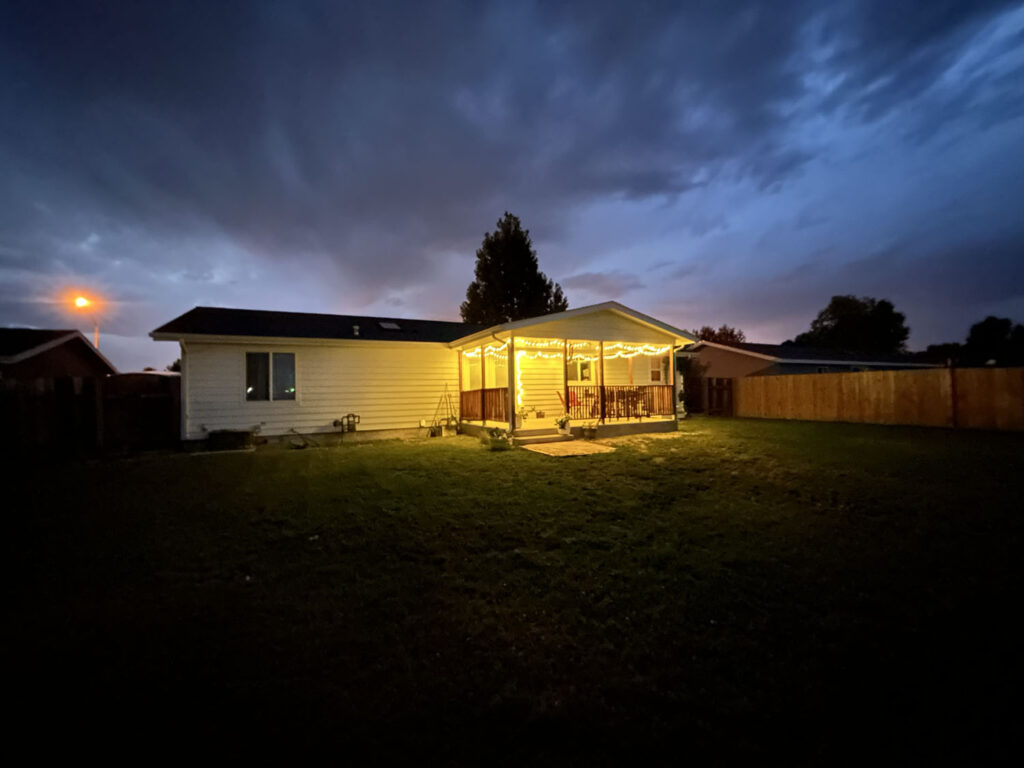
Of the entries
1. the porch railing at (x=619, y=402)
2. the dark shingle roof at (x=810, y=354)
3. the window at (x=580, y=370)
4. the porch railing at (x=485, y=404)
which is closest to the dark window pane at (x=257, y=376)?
the porch railing at (x=485, y=404)

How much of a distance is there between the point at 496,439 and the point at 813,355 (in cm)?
2256

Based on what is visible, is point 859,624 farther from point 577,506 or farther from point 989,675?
A: point 577,506

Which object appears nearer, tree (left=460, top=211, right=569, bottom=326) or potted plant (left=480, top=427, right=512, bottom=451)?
potted plant (left=480, top=427, right=512, bottom=451)

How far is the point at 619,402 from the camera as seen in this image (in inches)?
509

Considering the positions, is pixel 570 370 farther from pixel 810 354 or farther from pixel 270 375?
pixel 810 354

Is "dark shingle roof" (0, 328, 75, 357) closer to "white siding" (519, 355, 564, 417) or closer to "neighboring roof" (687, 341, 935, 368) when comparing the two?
"white siding" (519, 355, 564, 417)

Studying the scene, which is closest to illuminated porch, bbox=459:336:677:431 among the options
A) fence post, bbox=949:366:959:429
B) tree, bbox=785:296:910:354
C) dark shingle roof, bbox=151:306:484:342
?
dark shingle roof, bbox=151:306:484:342

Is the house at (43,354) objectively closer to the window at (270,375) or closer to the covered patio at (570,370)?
the window at (270,375)

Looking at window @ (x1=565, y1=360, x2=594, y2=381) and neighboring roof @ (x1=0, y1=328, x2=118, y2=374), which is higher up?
neighboring roof @ (x1=0, y1=328, x2=118, y2=374)

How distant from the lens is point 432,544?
4.50 meters

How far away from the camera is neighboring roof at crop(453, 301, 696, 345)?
11.1m

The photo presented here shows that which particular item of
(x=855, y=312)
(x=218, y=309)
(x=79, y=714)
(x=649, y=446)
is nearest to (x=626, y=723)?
(x=79, y=714)

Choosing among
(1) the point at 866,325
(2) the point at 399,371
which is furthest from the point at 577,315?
(1) the point at 866,325

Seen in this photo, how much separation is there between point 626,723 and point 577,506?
359cm
